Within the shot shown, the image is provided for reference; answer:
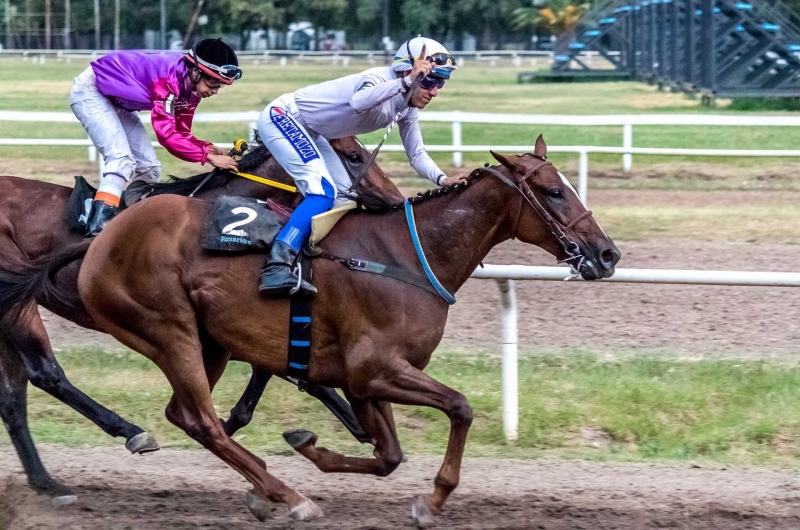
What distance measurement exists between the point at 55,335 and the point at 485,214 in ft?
13.2

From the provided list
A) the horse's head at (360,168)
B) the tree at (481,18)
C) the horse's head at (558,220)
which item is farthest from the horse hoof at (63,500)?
the tree at (481,18)

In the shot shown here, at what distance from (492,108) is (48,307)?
65.2 feet

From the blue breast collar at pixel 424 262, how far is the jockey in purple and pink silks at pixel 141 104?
3.73 ft

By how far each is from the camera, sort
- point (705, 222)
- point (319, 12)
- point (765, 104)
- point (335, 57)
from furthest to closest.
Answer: point (319, 12)
point (335, 57)
point (765, 104)
point (705, 222)

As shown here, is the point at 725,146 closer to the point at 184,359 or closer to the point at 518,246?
the point at 518,246

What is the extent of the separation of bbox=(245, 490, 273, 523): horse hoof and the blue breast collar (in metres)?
1.13

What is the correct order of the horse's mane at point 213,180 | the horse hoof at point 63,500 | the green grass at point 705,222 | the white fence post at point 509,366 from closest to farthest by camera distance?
the horse hoof at point 63,500 → the horse's mane at point 213,180 → the white fence post at point 509,366 → the green grass at point 705,222

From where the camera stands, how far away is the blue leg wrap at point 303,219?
442cm

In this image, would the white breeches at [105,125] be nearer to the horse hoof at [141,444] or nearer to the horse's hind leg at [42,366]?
the horse's hind leg at [42,366]

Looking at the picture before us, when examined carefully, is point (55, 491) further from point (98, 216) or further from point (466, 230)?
point (466, 230)

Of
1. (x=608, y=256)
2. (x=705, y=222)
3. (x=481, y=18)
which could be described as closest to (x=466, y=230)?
(x=608, y=256)

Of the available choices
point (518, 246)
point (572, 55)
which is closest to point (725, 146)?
point (518, 246)

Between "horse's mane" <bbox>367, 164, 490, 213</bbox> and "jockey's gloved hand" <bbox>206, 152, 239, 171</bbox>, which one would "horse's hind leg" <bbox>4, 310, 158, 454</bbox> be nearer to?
"jockey's gloved hand" <bbox>206, 152, 239, 171</bbox>

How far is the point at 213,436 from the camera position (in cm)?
445
